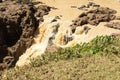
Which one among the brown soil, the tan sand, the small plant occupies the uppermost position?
the small plant

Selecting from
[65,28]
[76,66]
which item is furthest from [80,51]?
[65,28]

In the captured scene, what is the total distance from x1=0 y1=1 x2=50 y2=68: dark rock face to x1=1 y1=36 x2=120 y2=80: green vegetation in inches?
377

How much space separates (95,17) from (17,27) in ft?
13.8

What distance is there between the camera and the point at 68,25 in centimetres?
2003

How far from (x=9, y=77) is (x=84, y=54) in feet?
7.35

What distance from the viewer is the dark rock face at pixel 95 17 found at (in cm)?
2011

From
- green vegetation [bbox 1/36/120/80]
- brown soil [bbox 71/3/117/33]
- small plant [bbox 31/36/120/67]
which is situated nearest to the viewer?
green vegetation [bbox 1/36/120/80]

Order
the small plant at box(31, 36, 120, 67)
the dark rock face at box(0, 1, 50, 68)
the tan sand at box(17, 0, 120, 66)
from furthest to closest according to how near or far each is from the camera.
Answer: the dark rock face at box(0, 1, 50, 68) < the tan sand at box(17, 0, 120, 66) < the small plant at box(31, 36, 120, 67)

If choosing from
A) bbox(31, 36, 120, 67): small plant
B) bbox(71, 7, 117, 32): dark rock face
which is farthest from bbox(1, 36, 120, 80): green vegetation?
bbox(71, 7, 117, 32): dark rock face

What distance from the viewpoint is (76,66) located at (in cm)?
877

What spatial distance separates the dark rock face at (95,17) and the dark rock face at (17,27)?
2.38 metres

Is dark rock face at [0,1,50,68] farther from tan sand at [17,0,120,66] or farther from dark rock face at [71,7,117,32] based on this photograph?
dark rock face at [71,7,117,32]

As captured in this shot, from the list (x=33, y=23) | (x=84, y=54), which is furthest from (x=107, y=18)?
(x=84, y=54)

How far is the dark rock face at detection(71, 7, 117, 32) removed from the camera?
20.1m
